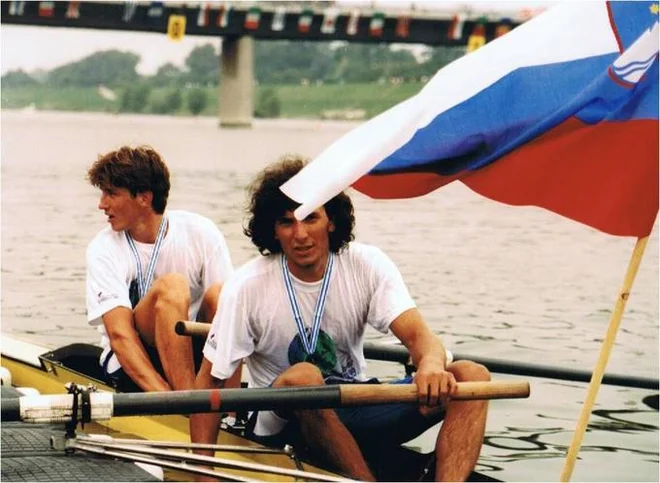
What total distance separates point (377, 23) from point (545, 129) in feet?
173

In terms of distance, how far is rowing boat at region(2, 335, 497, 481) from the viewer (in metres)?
6.18

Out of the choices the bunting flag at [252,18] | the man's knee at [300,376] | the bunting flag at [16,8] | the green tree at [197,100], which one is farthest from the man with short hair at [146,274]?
the green tree at [197,100]

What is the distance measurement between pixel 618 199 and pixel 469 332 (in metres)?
8.48

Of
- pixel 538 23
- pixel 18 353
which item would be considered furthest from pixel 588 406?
pixel 18 353

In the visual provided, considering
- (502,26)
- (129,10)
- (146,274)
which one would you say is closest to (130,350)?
(146,274)

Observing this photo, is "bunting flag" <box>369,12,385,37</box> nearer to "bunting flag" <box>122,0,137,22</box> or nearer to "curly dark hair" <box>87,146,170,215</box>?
"bunting flag" <box>122,0,137,22</box>

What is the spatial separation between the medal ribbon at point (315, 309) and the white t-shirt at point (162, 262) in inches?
58.5

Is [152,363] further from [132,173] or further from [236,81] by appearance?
[236,81]

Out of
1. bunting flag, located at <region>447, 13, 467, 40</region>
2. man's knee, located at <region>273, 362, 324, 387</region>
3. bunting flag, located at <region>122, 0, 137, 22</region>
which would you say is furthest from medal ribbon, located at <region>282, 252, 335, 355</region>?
bunting flag, located at <region>447, 13, 467, 40</region>

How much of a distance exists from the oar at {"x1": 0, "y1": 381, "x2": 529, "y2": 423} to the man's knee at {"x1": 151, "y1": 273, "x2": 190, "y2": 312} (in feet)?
4.50

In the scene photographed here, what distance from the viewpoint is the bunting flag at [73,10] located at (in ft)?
162

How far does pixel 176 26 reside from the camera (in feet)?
173

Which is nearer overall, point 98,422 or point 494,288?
point 98,422

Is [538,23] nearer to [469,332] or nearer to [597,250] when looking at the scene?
[469,332]
